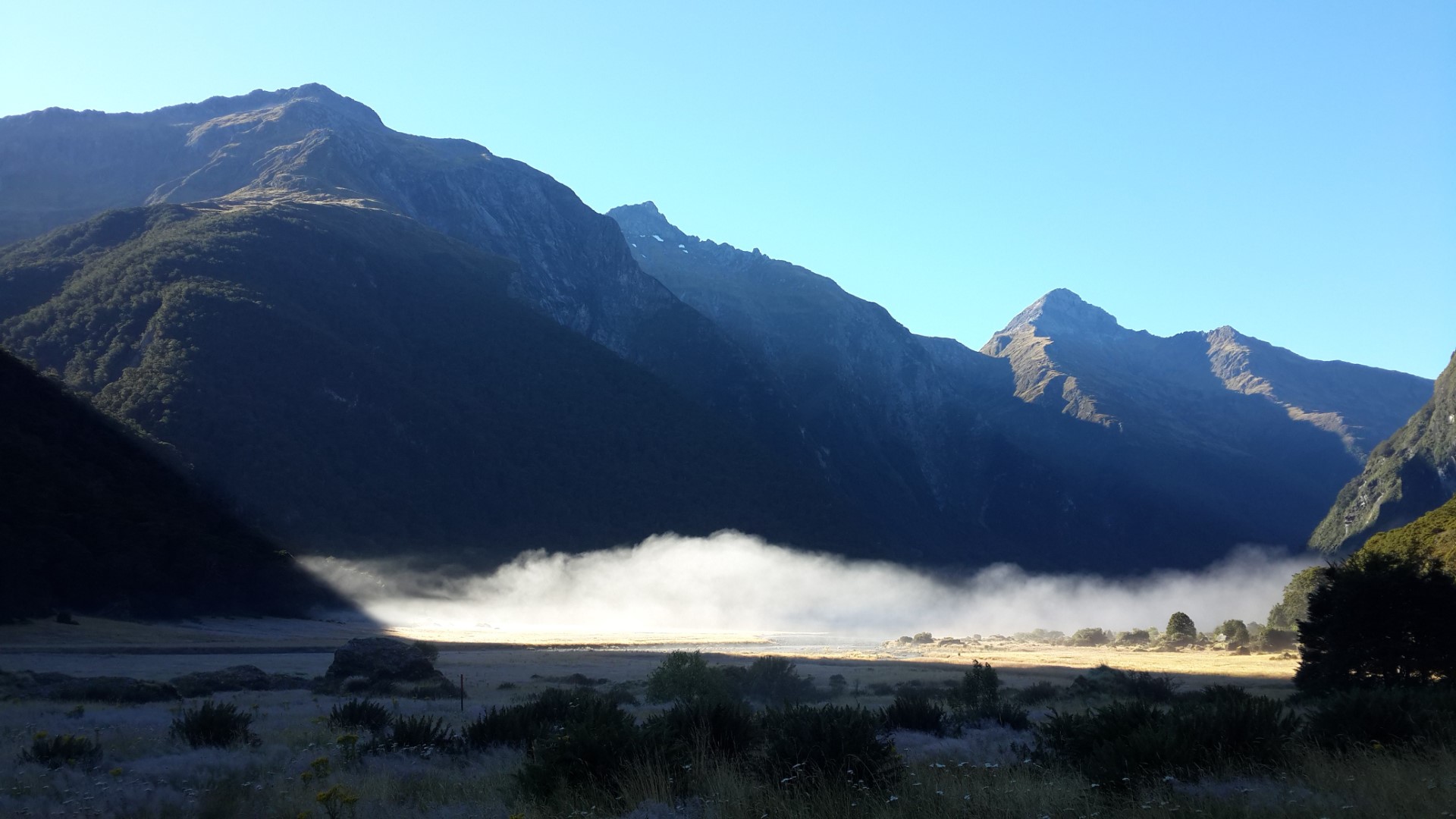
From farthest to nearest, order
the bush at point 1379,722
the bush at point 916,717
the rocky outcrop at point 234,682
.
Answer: the rocky outcrop at point 234,682
the bush at point 916,717
the bush at point 1379,722

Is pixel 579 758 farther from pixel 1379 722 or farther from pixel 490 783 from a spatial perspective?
pixel 1379 722

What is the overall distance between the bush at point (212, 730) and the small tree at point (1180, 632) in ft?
227

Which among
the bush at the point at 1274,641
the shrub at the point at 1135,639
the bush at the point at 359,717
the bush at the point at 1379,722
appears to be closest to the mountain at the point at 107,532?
the bush at the point at 359,717

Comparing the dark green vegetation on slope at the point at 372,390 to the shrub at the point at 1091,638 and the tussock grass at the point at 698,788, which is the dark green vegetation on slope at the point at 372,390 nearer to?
the shrub at the point at 1091,638

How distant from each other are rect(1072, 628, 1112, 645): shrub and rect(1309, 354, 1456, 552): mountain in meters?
48.4

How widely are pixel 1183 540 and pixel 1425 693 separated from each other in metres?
194

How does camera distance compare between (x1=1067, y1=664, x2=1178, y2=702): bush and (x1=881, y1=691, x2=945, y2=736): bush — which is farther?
(x1=1067, y1=664, x2=1178, y2=702): bush

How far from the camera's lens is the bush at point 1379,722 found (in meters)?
10.2

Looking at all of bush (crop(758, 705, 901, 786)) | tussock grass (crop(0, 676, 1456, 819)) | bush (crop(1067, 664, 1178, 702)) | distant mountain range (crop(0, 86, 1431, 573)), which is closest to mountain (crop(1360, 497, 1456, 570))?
bush (crop(1067, 664, 1178, 702))

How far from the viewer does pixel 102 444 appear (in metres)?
65.8

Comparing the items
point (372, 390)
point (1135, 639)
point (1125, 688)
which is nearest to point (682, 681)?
point (1125, 688)

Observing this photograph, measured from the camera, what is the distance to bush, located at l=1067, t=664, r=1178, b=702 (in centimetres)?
2581

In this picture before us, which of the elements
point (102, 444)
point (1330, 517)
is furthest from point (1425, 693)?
point (1330, 517)

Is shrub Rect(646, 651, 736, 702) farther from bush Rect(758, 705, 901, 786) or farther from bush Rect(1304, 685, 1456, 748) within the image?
bush Rect(1304, 685, 1456, 748)
